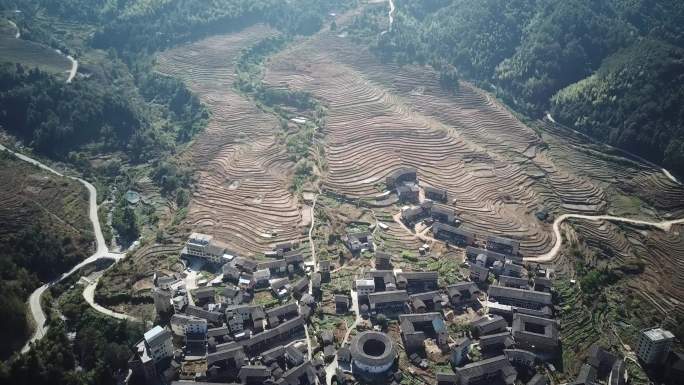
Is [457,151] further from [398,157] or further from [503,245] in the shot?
[503,245]

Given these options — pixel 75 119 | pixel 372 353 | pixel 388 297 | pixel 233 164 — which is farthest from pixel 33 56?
pixel 372 353

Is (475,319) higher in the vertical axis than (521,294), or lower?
lower

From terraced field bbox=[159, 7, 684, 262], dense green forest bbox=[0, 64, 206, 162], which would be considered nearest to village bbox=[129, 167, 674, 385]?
terraced field bbox=[159, 7, 684, 262]

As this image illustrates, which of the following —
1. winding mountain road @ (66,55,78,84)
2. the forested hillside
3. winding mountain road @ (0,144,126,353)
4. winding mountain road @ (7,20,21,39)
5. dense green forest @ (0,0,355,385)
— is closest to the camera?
dense green forest @ (0,0,355,385)

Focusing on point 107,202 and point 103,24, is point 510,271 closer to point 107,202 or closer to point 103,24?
point 107,202

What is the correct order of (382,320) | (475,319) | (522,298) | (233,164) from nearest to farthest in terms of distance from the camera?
1. (382,320)
2. (475,319)
3. (522,298)
4. (233,164)

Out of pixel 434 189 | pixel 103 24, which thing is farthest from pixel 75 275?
pixel 103 24

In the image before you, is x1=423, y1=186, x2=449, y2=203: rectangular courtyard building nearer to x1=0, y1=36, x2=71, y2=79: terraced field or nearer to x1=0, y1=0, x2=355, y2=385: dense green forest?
x1=0, y1=0, x2=355, y2=385: dense green forest
